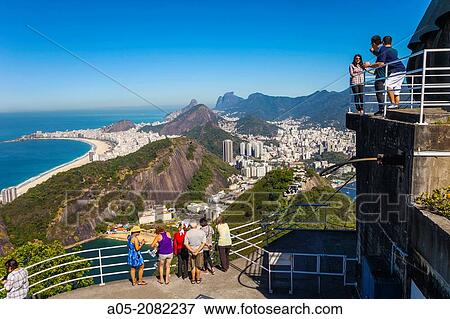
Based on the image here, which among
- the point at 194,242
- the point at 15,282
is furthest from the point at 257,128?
the point at 15,282

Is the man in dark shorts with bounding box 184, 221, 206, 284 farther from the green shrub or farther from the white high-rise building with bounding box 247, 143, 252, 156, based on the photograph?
the white high-rise building with bounding box 247, 143, 252, 156

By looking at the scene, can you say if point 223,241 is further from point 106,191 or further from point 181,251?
point 106,191

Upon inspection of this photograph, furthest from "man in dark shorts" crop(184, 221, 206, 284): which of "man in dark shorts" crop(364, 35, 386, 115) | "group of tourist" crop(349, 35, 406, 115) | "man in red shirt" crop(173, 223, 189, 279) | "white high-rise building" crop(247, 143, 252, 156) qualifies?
"white high-rise building" crop(247, 143, 252, 156)

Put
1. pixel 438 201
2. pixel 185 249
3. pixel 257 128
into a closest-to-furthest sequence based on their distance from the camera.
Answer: pixel 438 201
pixel 185 249
pixel 257 128

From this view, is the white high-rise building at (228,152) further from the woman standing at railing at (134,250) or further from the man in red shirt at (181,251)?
the woman standing at railing at (134,250)

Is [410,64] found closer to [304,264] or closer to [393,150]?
[393,150]

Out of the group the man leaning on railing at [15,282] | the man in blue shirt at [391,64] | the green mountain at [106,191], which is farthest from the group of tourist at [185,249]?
the green mountain at [106,191]
